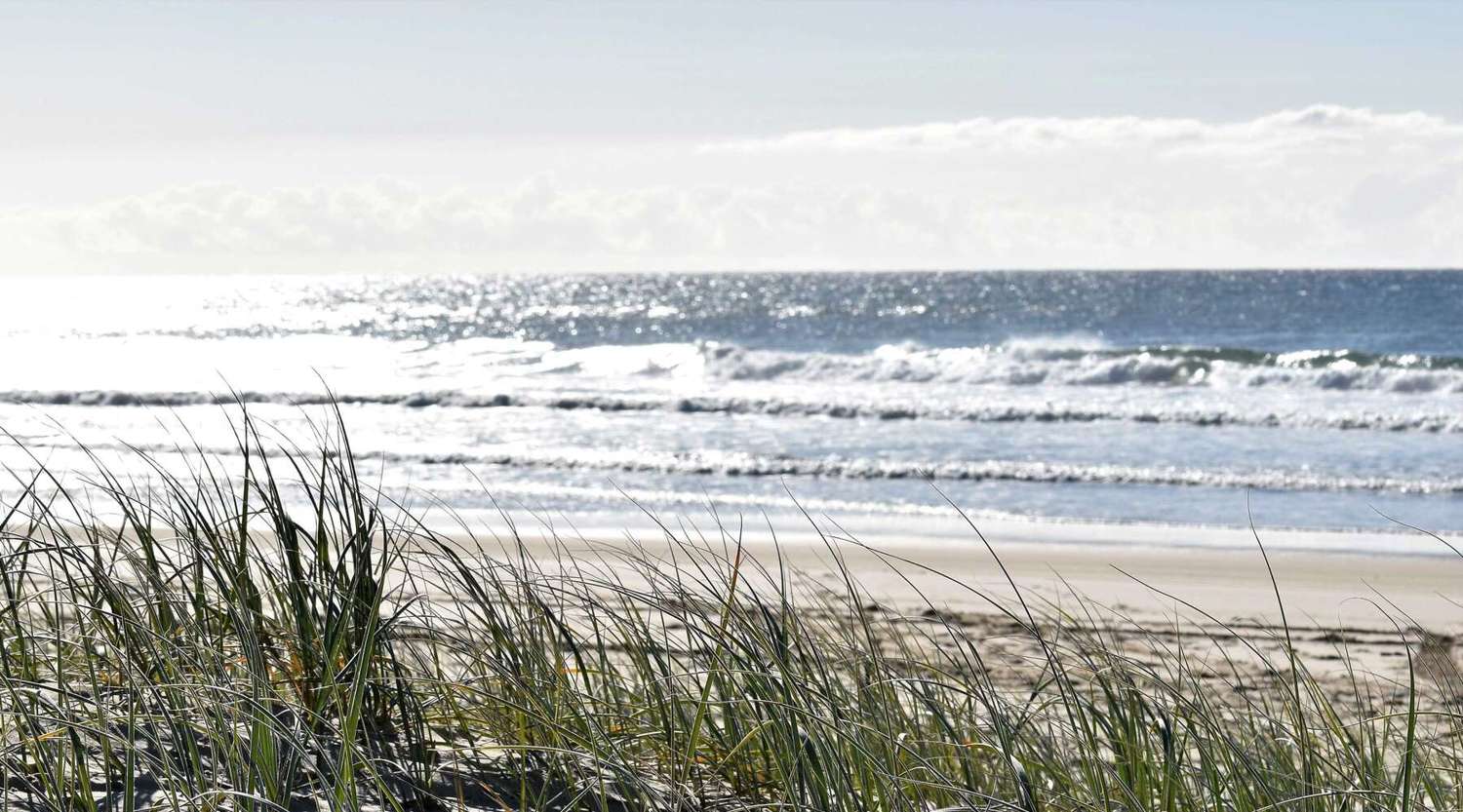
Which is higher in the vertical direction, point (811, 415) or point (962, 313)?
point (962, 313)

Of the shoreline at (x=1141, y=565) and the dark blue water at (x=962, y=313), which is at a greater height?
the dark blue water at (x=962, y=313)

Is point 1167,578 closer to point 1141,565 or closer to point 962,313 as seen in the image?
Answer: point 1141,565

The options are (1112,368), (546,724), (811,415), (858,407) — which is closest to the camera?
(546,724)

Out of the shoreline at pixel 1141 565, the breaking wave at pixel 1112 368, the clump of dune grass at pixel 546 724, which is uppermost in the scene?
the clump of dune grass at pixel 546 724

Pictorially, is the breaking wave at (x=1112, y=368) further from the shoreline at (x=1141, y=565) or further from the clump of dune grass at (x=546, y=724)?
the clump of dune grass at (x=546, y=724)

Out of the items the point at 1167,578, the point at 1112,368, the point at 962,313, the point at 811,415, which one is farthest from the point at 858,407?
the point at 962,313

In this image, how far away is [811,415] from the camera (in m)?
19.1

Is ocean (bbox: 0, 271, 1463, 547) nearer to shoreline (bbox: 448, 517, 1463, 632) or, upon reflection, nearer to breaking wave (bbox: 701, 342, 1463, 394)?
breaking wave (bbox: 701, 342, 1463, 394)

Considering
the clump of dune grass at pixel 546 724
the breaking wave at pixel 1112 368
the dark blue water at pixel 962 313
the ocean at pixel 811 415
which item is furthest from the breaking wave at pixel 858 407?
the dark blue water at pixel 962 313

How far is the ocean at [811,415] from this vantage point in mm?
11695

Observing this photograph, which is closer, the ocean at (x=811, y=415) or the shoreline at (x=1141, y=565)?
the shoreline at (x=1141, y=565)

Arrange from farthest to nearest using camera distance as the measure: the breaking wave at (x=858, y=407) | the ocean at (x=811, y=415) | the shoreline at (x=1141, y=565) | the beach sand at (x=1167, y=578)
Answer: the breaking wave at (x=858, y=407)
the ocean at (x=811, y=415)
the shoreline at (x=1141, y=565)
the beach sand at (x=1167, y=578)

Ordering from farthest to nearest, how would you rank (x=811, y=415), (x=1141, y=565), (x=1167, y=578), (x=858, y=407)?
(x=858, y=407)
(x=811, y=415)
(x=1141, y=565)
(x=1167, y=578)

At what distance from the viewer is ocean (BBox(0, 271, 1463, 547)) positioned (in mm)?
11695
